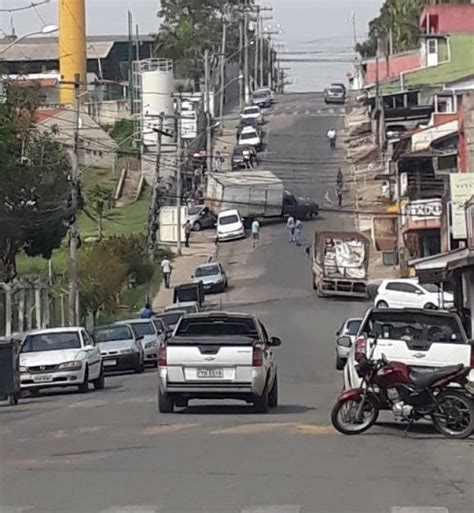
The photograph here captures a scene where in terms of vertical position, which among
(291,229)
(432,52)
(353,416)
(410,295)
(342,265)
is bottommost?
→ (410,295)

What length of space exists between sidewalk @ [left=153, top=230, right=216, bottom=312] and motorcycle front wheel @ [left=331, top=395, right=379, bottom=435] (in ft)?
142

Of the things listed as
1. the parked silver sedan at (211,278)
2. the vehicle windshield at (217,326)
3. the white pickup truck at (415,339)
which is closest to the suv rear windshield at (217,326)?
the vehicle windshield at (217,326)

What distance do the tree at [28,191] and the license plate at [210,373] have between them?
2707 cm

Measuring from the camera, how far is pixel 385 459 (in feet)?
55.8

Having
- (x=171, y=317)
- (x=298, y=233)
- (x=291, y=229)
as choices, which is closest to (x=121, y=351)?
(x=171, y=317)

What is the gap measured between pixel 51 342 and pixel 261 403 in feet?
33.9

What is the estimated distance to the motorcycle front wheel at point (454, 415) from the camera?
19406mm

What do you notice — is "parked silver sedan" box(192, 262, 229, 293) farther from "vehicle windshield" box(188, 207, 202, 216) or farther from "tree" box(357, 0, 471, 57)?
"tree" box(357, 0, 471, 57)

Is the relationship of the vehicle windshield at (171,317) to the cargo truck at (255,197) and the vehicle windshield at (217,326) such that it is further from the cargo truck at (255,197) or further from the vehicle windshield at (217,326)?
the cargo truck at (255,197)

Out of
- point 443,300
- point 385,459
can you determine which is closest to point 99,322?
point 443,300

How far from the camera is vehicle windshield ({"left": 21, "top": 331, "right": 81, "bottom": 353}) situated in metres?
32.8

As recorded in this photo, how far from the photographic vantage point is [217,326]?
81.9 ft

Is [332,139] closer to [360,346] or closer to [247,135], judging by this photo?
[247,135]

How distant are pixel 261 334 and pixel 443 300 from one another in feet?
94.1
